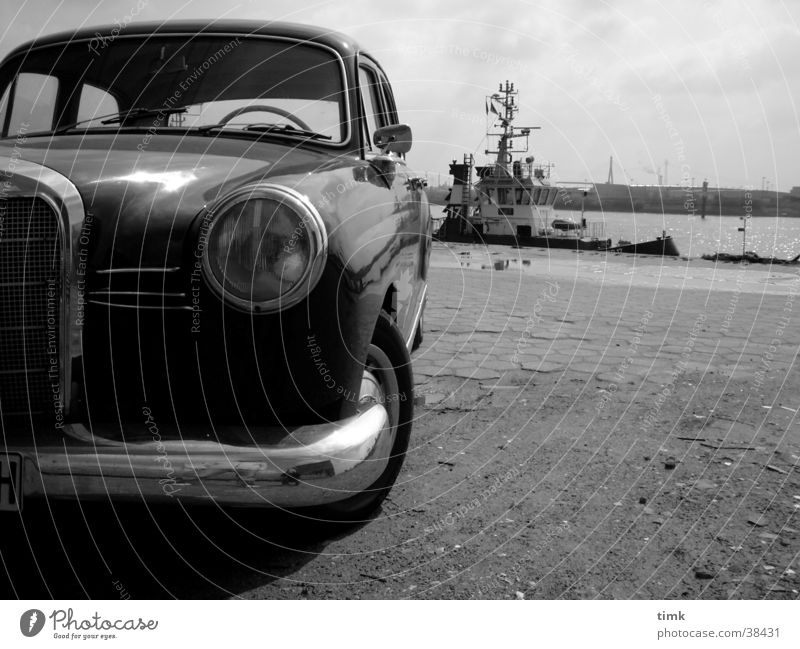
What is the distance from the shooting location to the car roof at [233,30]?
10.3ft

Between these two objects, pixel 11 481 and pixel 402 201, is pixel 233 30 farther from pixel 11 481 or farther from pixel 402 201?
pixel 11 481

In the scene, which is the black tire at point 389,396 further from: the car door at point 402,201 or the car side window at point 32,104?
the car side window at point 32,104

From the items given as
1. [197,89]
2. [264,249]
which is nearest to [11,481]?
[264,249]

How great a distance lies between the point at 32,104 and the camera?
3.27 m

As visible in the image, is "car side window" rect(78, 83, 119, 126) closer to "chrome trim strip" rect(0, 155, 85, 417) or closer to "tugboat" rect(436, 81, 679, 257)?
"chrome trim strip" rect(0, 155, 85, 417)

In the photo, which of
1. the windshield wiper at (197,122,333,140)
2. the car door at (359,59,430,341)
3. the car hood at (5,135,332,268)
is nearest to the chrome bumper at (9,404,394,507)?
the car hood at (5,135,332,268)

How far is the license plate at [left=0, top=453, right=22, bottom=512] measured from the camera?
6.24 ft

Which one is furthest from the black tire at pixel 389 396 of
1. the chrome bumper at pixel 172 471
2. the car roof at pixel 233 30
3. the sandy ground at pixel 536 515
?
the car roof at pixel 233 30

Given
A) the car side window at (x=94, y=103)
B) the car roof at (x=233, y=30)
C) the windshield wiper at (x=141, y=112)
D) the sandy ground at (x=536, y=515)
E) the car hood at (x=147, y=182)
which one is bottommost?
the sandy ground at (x=536, y=515)

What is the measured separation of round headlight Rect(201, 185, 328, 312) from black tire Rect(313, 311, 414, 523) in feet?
1.69

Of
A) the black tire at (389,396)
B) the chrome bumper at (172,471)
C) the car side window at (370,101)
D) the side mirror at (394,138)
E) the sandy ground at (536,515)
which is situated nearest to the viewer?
the chrome bumper at (172,471)

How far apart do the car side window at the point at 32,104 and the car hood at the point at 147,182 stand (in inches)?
29.4

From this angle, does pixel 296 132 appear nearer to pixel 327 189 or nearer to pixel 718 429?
pixel 327 189

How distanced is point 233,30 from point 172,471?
1.96 metres
